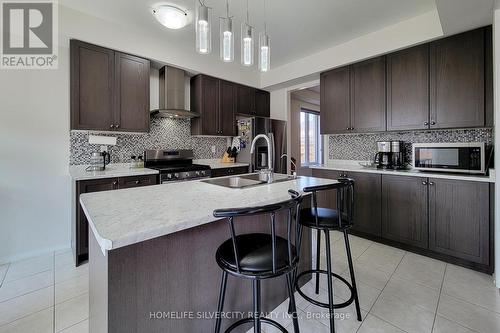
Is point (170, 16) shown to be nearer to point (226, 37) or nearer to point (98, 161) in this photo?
point (226, 37)

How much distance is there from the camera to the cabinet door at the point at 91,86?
2.55 meters

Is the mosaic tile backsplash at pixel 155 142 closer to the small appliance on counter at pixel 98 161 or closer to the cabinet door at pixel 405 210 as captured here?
the small appliance on counter at pixel 98 161

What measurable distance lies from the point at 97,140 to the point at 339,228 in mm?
2876

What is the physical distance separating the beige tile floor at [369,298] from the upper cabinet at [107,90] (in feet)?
5.20

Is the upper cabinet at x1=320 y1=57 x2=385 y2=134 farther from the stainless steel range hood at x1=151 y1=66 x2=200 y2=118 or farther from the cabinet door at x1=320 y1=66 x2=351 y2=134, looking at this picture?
the stainless steel range hood at x1=151 y1=66 x2=200 y2=118

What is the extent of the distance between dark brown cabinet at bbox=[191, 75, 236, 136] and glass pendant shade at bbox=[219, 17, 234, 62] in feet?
6.17

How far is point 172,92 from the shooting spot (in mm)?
3377

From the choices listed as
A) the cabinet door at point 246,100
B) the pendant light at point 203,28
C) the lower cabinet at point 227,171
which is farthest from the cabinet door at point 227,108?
the pendant light at point 203,28

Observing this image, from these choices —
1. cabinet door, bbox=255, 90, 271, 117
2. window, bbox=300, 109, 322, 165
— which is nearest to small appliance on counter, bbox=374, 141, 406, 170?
cabinet door, bbox=255, 90, 271, 117

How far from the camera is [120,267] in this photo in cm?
96

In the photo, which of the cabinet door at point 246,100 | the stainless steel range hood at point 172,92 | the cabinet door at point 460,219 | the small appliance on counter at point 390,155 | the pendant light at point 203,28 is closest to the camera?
the pendant light at point 203,28

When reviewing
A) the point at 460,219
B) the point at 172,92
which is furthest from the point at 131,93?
the point at 460,219

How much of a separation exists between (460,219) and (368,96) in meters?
1.78

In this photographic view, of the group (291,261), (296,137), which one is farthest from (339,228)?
(296,137)
